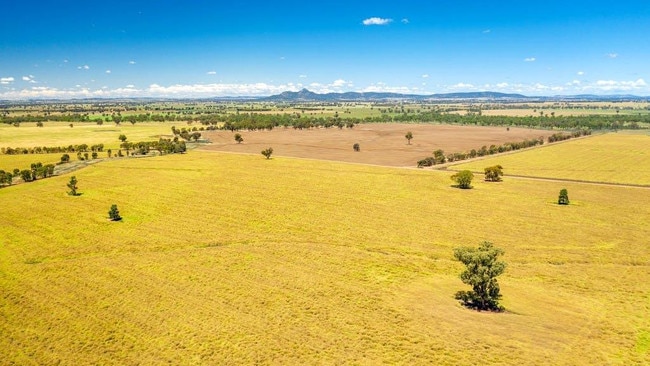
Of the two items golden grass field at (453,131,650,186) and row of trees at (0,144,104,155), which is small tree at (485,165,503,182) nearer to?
golden grass field at (453,131,650,186)

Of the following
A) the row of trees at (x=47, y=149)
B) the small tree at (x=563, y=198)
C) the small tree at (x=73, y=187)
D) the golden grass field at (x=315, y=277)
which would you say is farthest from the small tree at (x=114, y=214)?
the row of trees at (x=47, y=149)

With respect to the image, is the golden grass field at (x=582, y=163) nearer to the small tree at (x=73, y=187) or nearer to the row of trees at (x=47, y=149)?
the small tree at (x=73, y=187)

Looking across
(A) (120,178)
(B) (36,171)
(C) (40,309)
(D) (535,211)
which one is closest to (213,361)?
(C) (40,309)

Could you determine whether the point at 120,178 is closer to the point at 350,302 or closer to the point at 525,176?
the point at 350,302

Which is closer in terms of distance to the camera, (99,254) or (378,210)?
(99,254)

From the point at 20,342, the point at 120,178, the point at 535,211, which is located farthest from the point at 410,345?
the point at 120,178

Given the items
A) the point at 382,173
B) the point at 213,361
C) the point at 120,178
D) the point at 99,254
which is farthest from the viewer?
the point at 382,173

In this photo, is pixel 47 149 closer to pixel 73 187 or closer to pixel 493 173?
pixel 73 187

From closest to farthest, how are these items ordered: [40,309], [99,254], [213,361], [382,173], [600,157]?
[213,361] < [40,309] < [99,254] < [382,173] < [600,157]
